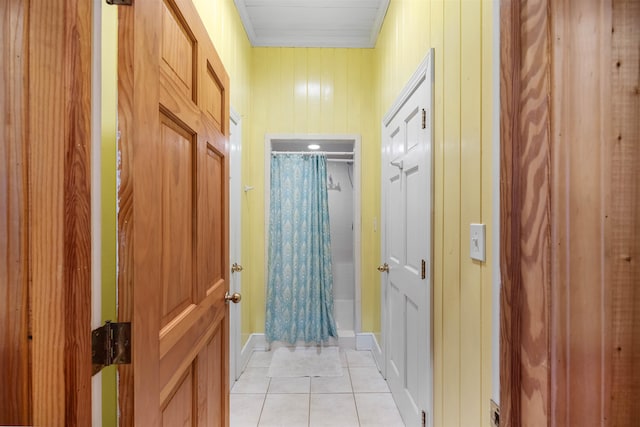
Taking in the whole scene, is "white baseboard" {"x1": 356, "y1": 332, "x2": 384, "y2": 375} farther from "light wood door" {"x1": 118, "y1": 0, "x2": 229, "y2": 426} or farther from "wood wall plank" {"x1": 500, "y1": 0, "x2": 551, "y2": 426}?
"wood wall plank" {"x1": 500, "y1": 0, "x2": 551, "y2": 426}

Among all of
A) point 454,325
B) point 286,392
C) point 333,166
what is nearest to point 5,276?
point 454,325

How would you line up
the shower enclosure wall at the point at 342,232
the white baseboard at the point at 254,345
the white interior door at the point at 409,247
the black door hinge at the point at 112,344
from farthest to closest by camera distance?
the shower enclosure wall at the point at 342,232, the white baseboard at the point at 254,345, the white interior door at the point at 409,247, the black door hinge at the point at 112,344

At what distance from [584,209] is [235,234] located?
88.9 inches

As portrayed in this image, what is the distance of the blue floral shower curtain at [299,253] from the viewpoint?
9.35 ft

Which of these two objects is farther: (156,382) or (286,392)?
(286,392)

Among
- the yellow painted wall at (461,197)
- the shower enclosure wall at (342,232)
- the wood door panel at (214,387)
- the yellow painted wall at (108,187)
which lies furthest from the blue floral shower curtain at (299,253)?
the yellow painted wall at (108,187)

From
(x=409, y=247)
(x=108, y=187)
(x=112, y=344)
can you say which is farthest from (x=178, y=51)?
(x=409, y=247)

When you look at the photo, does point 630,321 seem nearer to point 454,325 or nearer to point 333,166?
point 454,325

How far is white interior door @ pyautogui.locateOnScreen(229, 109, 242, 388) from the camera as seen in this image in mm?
2322

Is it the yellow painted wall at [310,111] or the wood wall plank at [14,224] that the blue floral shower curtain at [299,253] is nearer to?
the yellow painted wall at [310,111]

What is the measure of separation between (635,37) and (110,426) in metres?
1.31

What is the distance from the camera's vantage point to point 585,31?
540 millimetres

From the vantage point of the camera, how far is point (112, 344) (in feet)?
2.20

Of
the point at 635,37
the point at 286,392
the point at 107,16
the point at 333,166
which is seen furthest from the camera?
the point at 333,166
